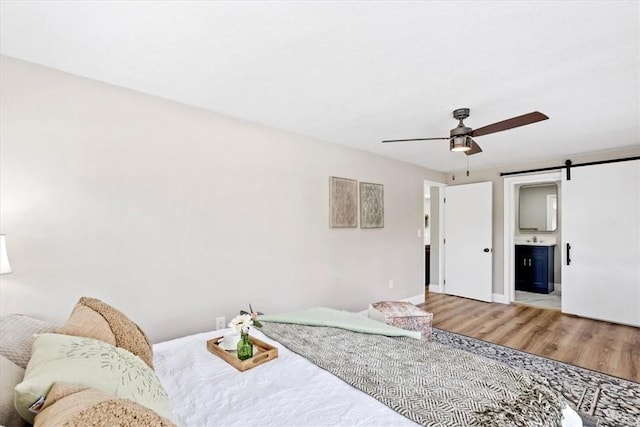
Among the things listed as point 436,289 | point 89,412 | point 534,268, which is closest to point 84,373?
point 89,412

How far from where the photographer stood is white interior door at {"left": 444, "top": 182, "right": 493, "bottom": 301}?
5234 mm

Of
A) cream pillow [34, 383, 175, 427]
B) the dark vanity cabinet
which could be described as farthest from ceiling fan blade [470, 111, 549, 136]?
the dark vanity cabinet

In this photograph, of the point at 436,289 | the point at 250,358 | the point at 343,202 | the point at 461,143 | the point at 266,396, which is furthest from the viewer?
the point at 436,289

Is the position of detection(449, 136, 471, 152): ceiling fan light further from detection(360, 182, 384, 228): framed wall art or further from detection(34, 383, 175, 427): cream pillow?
detection(34, 383, 175, 427): cream pillow

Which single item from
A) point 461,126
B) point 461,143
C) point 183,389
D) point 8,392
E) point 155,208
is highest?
point 461,126

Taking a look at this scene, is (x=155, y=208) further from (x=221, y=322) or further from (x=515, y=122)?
(x=515, y=122)

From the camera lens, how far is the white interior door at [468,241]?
5.23 metres

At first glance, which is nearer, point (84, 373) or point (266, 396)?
point (84, 373)

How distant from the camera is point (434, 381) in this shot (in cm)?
141

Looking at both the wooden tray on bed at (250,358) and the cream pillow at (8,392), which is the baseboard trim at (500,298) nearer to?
the wooden tray on bed at (250,358)

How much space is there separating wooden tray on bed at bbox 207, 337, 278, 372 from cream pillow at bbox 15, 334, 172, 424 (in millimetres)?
473

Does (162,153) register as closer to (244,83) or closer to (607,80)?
(244,83)

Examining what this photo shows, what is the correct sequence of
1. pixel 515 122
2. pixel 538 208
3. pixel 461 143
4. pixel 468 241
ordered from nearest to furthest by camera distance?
pixel 515 122 < pixel 461 143 < pixel 468 241 < pixel 538 208

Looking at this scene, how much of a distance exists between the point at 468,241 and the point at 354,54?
4557 mm
